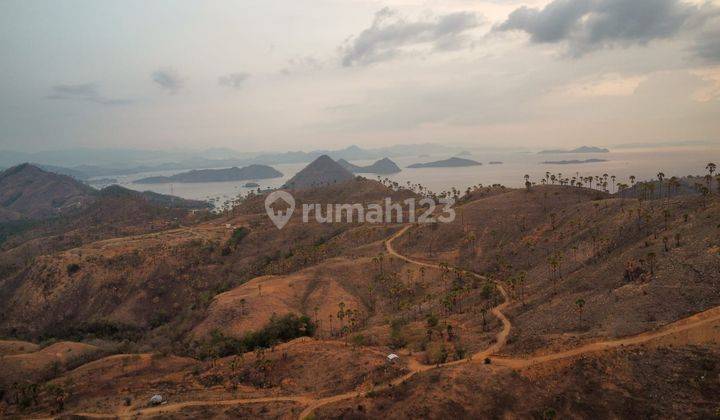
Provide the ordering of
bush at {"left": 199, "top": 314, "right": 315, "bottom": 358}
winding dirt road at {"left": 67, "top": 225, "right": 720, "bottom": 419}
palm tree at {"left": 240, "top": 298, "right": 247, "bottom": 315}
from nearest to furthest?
1. winding dirt road at {"left": 67, "top": 225, "right": 720, "bottom": 419}
2. bush at {"left": 199, "top": 314, "right": 315, "bottom": 358}
3. palm tree at {"left": 240, "top": 298, "right": 247, "bottom": 315}

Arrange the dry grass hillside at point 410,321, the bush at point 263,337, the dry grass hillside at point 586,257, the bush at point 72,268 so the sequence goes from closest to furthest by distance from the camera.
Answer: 1. the dry grass hillside at point 410,321
2. the dry grass hillside at point 586,257
3. the bush at point 263,337
4. the bush at point 72,268

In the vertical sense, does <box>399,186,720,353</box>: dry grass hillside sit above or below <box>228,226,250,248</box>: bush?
above

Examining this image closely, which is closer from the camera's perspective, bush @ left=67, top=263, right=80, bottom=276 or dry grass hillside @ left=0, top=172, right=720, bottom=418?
dry grass hillside @ left=0, top=172, right=720, bottom=418

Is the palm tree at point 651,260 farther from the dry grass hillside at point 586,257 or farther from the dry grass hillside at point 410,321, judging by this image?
the dry grass hillside at point 410,321

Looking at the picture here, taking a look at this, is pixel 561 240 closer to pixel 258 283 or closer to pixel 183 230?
pixel 258 283

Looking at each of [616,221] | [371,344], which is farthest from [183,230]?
[616,221]

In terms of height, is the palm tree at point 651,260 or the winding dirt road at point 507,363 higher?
the palm tree at point 651,260

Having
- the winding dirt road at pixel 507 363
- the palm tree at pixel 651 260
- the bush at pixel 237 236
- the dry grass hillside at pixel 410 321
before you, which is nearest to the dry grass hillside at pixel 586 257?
the palm tree at pixel 651 260

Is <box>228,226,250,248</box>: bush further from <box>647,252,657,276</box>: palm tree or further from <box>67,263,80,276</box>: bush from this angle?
<box>647,252,657,276</box>: palm tree

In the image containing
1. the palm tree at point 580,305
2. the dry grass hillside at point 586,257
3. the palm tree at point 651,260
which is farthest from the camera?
the palm tree at point 651,260

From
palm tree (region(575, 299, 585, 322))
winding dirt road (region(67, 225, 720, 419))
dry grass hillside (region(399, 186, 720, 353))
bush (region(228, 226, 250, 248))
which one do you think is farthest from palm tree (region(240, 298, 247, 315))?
palm tree (region(575, 299, 585, 322))

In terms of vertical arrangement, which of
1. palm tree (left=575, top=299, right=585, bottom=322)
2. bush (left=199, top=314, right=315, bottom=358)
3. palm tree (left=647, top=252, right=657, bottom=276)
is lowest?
bush (left=199, top=314, right=315, bottom=358)
